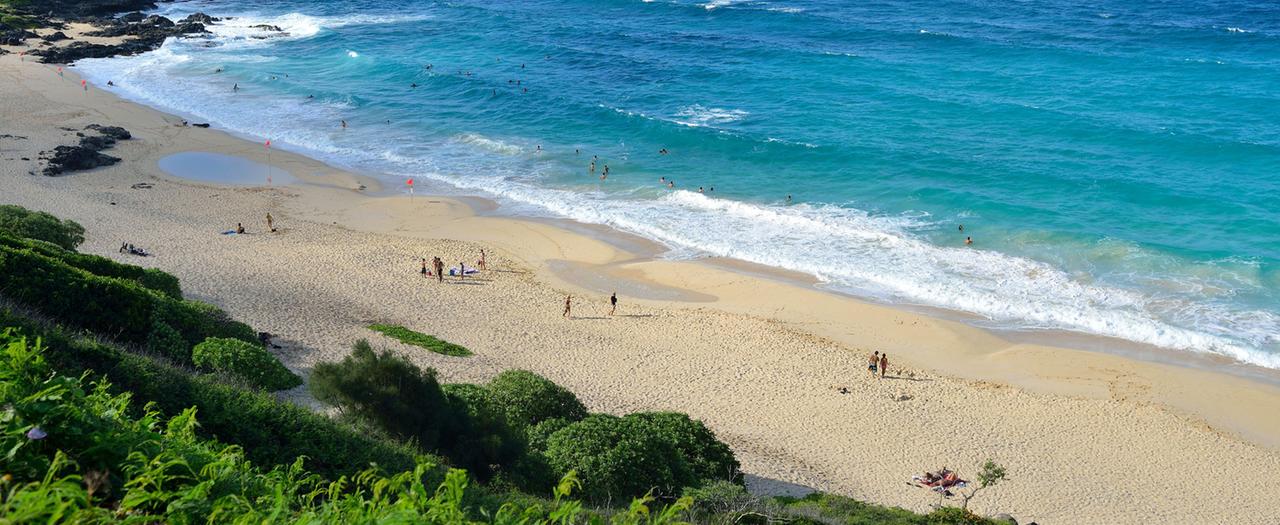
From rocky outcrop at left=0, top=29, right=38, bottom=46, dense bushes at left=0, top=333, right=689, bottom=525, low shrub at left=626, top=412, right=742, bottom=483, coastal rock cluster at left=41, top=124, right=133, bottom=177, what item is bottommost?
low shrub at left=626, top=412, right=742, bottom=483

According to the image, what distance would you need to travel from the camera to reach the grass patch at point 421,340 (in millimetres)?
23766

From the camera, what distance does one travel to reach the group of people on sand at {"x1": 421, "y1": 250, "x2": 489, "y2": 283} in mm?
30672

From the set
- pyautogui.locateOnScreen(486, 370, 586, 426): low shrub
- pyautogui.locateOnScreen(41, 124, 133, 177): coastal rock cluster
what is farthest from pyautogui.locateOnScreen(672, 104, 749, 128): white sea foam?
pyautogui.locateOnScreen(486, 370, 586, 426): low shrub

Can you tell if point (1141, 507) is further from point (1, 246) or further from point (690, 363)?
point (1, 246)

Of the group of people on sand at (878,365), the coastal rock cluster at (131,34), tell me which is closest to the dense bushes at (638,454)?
the group of people on sand at (878,365)

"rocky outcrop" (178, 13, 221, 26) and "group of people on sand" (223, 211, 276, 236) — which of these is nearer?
"group of people on sand" (223, 211, 276, 236)

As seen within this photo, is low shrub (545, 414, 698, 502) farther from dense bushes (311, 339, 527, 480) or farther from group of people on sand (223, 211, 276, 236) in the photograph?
group of people on sand (223, 211, 276, 236)

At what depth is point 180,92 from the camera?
5434 cm

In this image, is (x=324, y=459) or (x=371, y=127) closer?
(x=324, y=459)

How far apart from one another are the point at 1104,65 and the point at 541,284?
40.1 metres

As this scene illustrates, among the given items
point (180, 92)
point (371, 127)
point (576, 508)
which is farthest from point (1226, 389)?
point (180, 92)

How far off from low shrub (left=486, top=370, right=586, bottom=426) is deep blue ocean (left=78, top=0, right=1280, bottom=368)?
15.7 meters

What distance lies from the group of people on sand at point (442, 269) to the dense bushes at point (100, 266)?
9.36 meters

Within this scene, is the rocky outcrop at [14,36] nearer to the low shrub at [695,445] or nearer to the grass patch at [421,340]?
the grass patch at [421,340]
